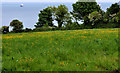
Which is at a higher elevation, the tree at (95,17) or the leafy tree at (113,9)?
the leafy tree at (113,9)

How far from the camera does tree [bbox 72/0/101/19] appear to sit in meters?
49.8

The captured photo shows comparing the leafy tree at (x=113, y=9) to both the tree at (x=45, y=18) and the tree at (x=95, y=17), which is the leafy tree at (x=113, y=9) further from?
the tree at (x=45, y=18)

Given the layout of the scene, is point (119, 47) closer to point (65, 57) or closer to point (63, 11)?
point (65, 57)

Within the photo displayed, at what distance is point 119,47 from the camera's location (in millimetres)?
9992

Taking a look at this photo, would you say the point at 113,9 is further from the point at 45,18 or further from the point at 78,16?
the point at 45,18

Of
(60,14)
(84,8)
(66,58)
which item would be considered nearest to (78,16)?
(84,8)

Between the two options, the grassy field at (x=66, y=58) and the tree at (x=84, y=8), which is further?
the tree at (x=84, y=8)

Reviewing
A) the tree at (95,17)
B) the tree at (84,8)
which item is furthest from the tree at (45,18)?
the tree at (95,17)

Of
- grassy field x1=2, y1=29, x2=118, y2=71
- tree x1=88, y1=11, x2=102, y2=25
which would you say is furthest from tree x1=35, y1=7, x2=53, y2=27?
grassy field x1=2, y1=29, x2=118, y2=71

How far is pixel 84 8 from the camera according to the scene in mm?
50906

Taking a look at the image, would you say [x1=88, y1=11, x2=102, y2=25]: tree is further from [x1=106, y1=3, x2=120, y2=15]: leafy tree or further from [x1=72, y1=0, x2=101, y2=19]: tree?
[x1=72, y1=0, x2=101, y2=19]: tree

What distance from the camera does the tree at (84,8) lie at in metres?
49.8

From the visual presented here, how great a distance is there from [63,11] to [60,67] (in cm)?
4230

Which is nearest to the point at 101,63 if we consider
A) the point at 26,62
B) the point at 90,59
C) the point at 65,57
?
the point at 90,59
